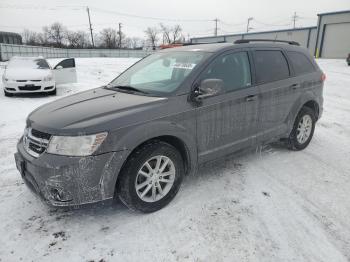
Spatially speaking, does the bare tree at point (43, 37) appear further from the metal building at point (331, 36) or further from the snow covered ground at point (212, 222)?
the snow covered ground at point (212, 222)

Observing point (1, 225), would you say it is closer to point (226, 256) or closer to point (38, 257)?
point (38, 257)

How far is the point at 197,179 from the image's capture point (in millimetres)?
3877

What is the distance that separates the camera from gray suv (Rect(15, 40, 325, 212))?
2.65 meters

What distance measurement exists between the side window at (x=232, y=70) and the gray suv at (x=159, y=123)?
1cm

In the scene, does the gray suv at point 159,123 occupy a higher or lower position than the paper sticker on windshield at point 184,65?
lower

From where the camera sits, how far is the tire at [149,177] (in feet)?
9.30

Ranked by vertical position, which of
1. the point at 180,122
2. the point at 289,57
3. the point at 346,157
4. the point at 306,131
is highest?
the point at 289,57

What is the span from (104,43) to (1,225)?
76791mm

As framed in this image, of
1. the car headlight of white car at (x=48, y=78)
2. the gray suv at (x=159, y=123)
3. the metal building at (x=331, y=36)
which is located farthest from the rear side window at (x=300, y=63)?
the metal building at (x=331, y=36)

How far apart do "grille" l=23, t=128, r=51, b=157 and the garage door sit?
37.2 meters

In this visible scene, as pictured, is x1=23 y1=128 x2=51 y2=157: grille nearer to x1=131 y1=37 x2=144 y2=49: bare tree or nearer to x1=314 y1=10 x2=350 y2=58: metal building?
x1=314 y1=10 x2=350 y2=58: metal building

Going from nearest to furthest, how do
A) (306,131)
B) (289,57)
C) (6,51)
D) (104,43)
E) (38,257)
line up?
(38,257) < (289,57) < (306,131) < (6,51) < (104,43)

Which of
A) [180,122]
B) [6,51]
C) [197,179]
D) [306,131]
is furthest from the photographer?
[6,51]

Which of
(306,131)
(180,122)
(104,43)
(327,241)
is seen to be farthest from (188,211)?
(104,43)
